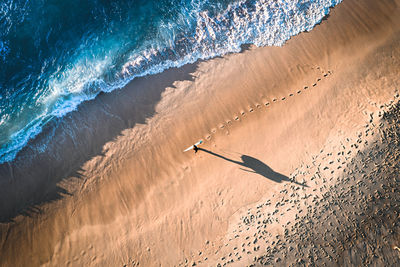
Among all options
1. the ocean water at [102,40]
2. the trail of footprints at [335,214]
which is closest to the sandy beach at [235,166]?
the trail of footprints at [335,214]

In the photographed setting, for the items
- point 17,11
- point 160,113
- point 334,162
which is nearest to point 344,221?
point 334,162

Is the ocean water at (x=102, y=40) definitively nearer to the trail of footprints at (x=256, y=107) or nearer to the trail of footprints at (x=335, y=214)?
the trail of footprints at (x=256, y=107)

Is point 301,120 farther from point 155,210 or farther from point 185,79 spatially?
point 155,210

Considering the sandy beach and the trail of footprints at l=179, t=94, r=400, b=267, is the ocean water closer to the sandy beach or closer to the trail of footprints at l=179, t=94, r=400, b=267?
the sandy beach

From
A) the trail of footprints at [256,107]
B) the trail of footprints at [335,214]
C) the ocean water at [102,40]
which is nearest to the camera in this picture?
the trail of footprints at [335,214]

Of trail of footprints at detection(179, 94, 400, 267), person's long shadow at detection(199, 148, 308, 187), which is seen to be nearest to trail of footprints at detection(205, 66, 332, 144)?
person's long shadow at detection(199, 148, 308, 187)

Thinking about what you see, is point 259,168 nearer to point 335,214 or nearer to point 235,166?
point 235,166

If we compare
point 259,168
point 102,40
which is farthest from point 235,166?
point 102,40
